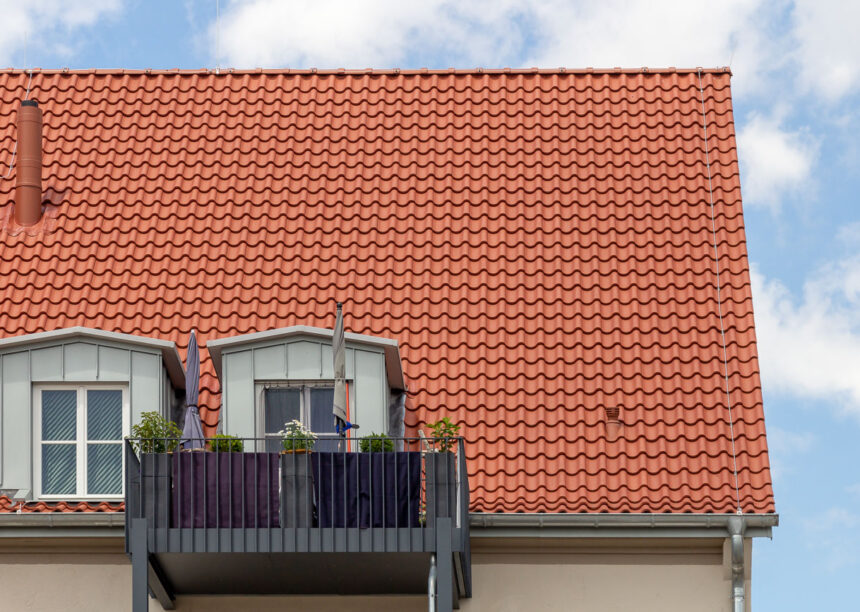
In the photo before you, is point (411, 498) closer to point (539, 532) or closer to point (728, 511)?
point (539, 532)

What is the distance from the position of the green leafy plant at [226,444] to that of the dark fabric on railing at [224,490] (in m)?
0.22

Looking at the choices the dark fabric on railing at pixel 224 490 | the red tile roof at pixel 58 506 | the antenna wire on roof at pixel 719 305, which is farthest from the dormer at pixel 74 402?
the antenna wire on roof at pixel 719 305

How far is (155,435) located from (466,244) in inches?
222

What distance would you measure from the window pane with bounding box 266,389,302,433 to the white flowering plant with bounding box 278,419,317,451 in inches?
40.3

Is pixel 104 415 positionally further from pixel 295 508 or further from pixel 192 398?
pixel 295 508

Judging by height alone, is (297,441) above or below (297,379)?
below

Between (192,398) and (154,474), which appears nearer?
(154,474)

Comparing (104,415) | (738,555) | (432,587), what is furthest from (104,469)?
(738,555)

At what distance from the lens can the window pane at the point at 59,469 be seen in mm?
19406

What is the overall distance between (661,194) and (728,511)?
5.30 metres

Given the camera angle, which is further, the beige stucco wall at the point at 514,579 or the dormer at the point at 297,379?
the dormer at the point at 297,379

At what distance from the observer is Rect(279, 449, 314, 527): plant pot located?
17.9 meters

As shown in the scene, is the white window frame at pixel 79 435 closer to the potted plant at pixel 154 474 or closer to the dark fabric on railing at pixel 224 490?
the potted plant at pixel 154 474

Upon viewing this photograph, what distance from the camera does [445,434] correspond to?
1844 cm
